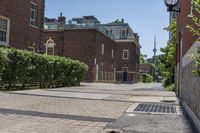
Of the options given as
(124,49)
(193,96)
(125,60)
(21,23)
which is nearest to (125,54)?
(124,49)

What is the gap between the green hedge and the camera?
57.8 ft

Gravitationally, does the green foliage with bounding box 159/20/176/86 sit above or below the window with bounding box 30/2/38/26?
below

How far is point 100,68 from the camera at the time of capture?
50812mm

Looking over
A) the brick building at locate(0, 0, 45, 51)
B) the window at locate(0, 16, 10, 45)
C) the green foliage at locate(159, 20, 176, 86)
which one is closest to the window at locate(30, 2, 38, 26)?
the brick building at locate(0, 0, 45, 51)

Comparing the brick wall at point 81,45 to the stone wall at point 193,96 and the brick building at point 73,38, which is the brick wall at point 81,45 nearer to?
the brick building at point 73,38

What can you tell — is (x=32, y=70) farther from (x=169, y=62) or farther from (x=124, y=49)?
(x=124, y=49)

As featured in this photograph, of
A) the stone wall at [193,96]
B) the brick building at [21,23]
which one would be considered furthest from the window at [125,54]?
the stone wall at [193,96]

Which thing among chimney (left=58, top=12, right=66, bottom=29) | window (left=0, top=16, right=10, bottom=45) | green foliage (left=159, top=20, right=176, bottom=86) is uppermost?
chimney (left=58, top=12, right=66, bottom=29)

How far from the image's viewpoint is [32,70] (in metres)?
20.3

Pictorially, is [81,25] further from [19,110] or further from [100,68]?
[19,110]

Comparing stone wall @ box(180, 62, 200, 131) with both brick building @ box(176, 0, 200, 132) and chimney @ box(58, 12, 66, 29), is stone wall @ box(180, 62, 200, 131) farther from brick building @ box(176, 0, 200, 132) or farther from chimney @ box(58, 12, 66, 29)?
chimney @ box(58, 12, 66, 29)

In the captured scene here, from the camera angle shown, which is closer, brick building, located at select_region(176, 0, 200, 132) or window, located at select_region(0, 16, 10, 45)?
brick building, located at select_region(176, 0, 200, 132)

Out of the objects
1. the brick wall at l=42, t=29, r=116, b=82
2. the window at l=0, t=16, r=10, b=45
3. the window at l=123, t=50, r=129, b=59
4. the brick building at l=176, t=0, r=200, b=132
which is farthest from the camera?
the window at l=123, t=50, r=129, b=59

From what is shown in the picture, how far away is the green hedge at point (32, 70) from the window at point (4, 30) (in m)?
4.42
